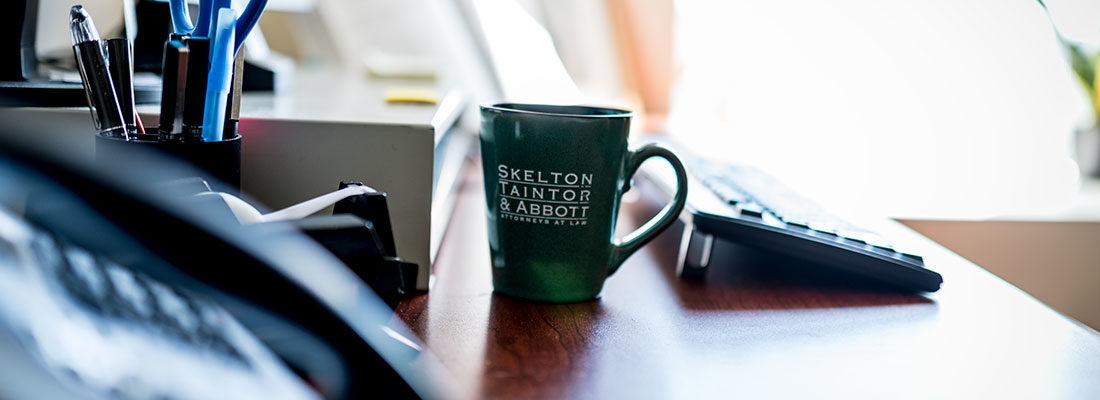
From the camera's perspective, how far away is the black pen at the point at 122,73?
49 cm

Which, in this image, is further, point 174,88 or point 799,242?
point 799,242

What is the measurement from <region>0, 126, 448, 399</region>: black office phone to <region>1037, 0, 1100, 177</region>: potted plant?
2.56 meters

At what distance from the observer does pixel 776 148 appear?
184 centimetres

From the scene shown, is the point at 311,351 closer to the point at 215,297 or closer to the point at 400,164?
the point at 215,297

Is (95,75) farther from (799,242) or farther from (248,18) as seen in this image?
(799,242)

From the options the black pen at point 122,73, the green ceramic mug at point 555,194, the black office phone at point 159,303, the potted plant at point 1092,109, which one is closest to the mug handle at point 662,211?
the green ceramic mug at point 555,194

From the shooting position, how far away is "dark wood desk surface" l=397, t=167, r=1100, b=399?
17.2 inches

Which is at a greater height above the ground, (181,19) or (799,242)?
(181,19)

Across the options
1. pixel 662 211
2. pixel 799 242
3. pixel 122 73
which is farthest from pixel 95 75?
pixel 799 242

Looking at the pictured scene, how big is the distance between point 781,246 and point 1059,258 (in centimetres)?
67

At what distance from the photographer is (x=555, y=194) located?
0.54 m

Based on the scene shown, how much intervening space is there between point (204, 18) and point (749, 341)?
1.21ft

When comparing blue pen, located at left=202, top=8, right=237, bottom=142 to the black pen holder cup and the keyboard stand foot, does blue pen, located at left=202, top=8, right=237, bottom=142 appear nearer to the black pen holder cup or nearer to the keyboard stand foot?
the black pen holder cup

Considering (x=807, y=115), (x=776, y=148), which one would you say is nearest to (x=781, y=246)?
(x=807, y=115)
